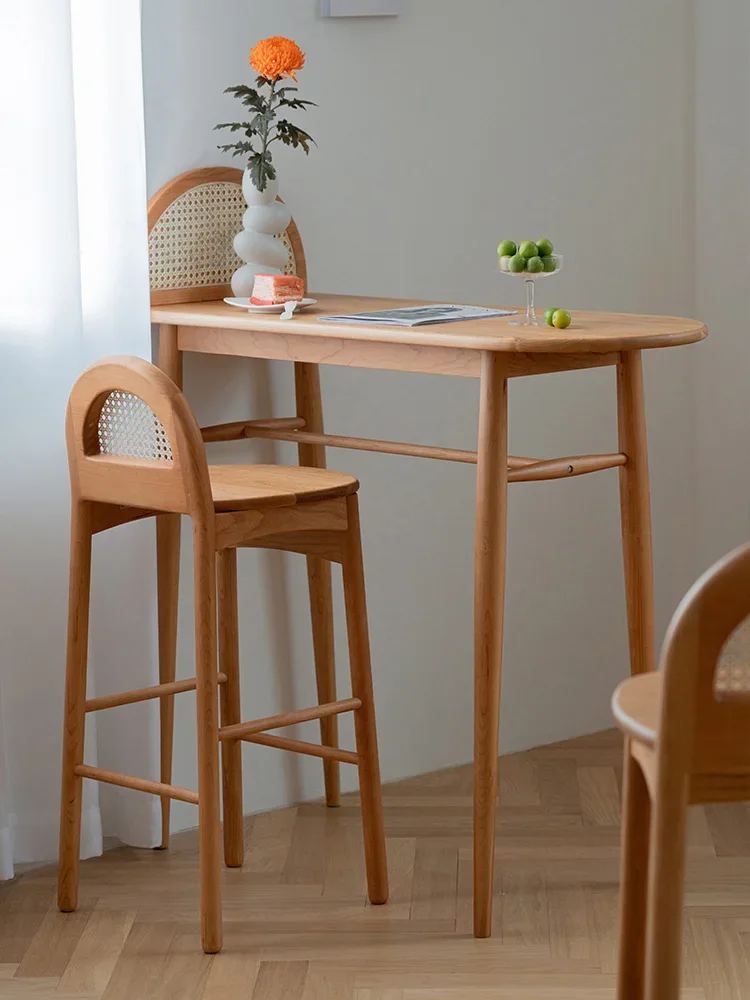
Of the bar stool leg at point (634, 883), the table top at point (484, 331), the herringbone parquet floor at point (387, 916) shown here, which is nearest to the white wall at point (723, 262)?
the herringbone parquet floor at point (387, 916)

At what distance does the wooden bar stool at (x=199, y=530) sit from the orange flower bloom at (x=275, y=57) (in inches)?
24.6

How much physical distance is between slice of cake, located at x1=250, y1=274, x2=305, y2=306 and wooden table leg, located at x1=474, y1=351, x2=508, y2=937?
0.51m

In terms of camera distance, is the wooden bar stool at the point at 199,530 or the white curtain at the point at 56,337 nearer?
the wooden bar stool at the point at 199,530

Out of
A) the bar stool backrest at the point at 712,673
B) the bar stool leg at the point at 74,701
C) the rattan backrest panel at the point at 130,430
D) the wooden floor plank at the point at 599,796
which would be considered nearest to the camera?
the bar stool backrest at the point at 712,673

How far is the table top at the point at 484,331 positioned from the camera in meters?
2.25

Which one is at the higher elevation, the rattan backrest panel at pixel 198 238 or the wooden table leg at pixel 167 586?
the rattan backrest panel at pixel 198 238

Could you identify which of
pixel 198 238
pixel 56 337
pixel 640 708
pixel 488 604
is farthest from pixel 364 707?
pixel 640 708

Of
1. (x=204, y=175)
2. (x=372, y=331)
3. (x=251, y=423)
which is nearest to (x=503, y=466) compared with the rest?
(x=372, y=331)

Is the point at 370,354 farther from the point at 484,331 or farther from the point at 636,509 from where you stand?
the point at 636,509

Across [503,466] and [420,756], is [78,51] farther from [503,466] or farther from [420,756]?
[420,756]

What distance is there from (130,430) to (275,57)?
718mm

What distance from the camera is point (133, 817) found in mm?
2822

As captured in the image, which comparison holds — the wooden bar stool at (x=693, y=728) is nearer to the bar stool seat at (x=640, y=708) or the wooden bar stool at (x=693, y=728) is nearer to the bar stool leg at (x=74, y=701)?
the bar stool seat at (x=640, y=708)

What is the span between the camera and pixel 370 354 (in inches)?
96.3
